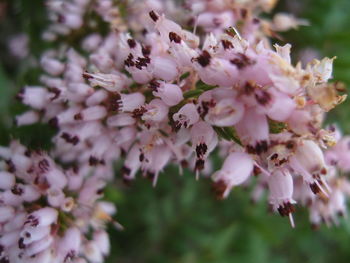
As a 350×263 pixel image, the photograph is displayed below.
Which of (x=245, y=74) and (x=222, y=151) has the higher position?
(x=245, y=74)

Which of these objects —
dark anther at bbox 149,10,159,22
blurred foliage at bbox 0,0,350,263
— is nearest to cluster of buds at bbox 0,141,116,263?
dark anther at bbox 149,10,159,22

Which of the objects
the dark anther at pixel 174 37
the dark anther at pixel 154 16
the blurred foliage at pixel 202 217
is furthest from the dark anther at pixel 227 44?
the blurred foliage at pixel 202 217

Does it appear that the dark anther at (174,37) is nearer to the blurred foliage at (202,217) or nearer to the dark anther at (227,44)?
the dark anther at (227,44)

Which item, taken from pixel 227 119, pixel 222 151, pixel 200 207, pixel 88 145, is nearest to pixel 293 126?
pixel 227 119

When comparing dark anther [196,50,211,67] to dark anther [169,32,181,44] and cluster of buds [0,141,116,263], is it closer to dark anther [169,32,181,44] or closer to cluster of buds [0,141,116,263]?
dark anther [169,32,181,44]

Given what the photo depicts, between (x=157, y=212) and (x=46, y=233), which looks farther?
(x=157, y=212)

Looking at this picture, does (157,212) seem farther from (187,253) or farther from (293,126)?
(293,126)

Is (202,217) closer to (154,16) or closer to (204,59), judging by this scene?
(154,16)

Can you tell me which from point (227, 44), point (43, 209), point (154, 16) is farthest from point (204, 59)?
point (43, 209)

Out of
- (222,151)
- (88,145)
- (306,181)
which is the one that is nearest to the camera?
(306,181)
